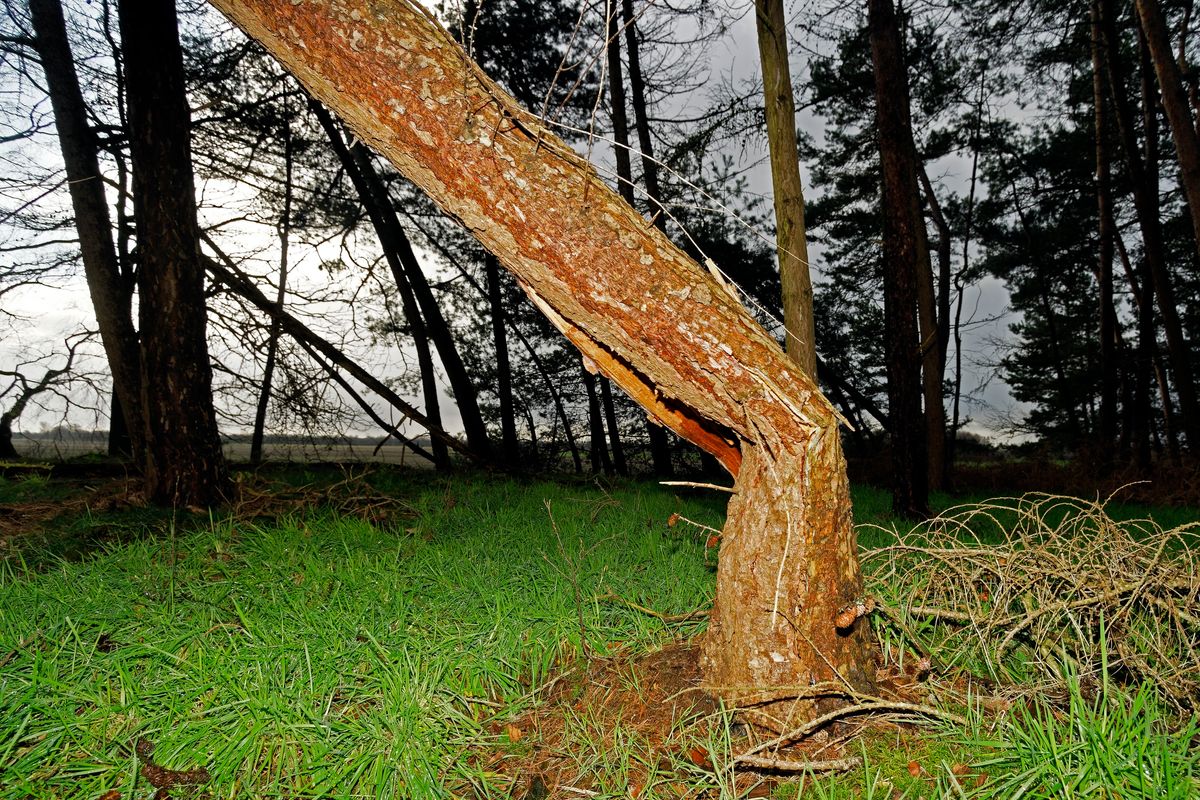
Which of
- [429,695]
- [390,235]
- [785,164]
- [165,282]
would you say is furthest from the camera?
[390,235]

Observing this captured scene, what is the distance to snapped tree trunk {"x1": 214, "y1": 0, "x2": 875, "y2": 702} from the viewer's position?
200 centimetres

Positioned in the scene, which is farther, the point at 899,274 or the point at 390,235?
the point at 390,235

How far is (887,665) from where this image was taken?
250 cm

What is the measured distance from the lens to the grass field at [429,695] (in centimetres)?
192

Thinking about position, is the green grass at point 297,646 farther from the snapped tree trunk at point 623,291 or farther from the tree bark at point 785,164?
the tree bark at point 785,164

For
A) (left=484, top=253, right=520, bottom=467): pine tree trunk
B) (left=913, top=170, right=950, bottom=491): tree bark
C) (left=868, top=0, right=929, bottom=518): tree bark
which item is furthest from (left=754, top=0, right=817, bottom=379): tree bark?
(left=484, top=253, right=520, bottom=467): pine tree trunk

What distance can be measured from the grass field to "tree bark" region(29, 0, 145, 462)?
429cm

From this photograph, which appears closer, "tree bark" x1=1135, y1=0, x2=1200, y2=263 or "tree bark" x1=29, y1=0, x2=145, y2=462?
"tree bark" x1=1135, y1=0, x2=1200, y2=263

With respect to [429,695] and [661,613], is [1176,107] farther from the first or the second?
[429,695]

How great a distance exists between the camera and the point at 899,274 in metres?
6.14

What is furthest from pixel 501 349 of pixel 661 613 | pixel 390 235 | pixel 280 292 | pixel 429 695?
pixel 429 695

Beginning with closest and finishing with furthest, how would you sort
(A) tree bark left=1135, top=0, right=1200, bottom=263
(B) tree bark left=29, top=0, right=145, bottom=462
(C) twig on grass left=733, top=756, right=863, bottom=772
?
(C) twig on grass left=733, top=756, right=863, bottom=772
(A) tree bark left=1135, top=0, right=1200, bottom=263
(B) tree bark left=29, top=0, right=145, bottom=462

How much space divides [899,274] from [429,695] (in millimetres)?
5937

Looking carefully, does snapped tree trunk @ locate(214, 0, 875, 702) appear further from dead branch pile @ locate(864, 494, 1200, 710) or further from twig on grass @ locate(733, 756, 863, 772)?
dead branch pile @ locate(864, 494, 1200, 710)
